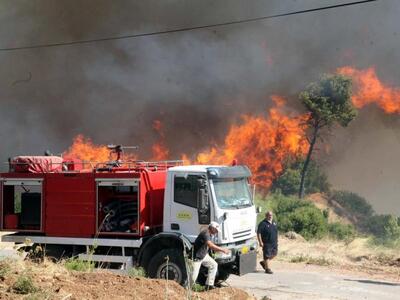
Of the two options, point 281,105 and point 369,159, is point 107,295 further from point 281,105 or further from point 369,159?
point 369,159

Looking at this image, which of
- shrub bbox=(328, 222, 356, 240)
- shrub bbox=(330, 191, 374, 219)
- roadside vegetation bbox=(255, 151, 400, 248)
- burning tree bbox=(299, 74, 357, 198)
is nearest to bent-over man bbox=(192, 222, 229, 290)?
roadside vegetation bbox=(255, 151, 400, 248)

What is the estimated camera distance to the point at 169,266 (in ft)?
30.0

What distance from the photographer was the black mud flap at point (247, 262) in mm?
9227

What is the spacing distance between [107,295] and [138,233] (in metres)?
3.69

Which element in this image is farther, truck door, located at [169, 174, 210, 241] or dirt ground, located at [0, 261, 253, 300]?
truck door, located at [169, 174, 210, 241]

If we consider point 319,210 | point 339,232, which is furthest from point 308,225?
point 319,210

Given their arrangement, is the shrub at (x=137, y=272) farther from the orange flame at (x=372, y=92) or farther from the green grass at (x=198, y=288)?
the orange flame at (x=372, y=92)

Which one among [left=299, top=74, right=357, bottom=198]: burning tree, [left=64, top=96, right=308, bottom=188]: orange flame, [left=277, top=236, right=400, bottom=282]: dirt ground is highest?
[left=299, top=74, right=357, bottom=198]: burning tree

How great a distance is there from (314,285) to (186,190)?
11.0ft

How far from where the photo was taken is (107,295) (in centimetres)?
576

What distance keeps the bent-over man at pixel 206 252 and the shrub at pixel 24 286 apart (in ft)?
10.9

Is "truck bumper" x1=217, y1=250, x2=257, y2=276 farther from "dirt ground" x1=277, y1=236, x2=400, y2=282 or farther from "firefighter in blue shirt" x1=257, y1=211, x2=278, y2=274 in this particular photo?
"dirt ground" x1=277, y1=236, x2=400, y2=282

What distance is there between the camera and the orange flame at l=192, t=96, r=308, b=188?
26750 millimetres

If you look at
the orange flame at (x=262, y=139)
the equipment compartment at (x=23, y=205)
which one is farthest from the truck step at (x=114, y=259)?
the orange flame at (x=262, y=139)
